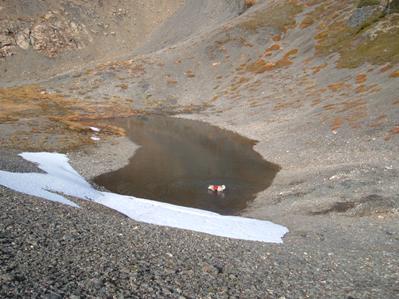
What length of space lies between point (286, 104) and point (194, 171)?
122 feet

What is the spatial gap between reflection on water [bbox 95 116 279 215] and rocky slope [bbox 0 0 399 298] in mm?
2506

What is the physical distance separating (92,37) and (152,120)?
310 feet

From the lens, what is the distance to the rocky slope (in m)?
22.0

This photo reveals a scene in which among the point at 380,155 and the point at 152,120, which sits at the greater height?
the point at 380,155

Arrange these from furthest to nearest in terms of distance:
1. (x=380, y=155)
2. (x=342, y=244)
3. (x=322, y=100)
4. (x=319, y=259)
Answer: (x=322, y=100)
(x=380, y=155)
(x=342, y=244)
(x=319, y=259)

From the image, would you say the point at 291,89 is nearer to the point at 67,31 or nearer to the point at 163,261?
the point at 163,261

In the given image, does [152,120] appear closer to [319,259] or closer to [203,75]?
[203,75]

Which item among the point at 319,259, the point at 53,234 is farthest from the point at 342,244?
the point at 53,234

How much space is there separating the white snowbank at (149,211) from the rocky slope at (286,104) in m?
2.35

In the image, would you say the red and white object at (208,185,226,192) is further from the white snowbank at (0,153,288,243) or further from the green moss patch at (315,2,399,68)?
the green moss patch at (315,2,399,68)

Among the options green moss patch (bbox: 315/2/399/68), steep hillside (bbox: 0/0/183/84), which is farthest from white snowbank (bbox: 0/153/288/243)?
steep hillside (bbox: 0/0/183/84)

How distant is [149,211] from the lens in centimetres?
2900

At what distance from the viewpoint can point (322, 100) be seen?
7169cm

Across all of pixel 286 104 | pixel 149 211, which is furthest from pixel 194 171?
pixel 286 104
